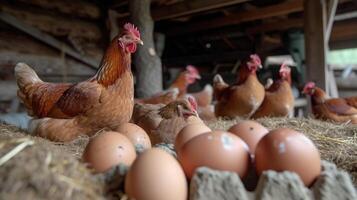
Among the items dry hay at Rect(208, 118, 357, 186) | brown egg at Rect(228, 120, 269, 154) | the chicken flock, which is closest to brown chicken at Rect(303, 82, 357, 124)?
dry hay at Rect(208, 118, 357, 186)

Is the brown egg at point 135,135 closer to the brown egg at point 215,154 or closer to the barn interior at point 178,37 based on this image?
the brown egg at point 215,154

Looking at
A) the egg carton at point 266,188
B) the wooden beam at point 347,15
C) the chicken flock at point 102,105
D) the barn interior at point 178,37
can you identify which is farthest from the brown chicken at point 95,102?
the wooden beam at point 347,15

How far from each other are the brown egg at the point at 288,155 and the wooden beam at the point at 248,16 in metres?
4.33

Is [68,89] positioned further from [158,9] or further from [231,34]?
[231,34]

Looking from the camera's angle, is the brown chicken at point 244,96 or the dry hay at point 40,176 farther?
the brown chicken at point 244,96

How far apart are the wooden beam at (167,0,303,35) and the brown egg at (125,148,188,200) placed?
15.1 feet

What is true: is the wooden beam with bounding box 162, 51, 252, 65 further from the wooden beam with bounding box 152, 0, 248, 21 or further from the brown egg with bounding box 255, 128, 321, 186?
the brown egg with bounding box 255, 128, 321, 186

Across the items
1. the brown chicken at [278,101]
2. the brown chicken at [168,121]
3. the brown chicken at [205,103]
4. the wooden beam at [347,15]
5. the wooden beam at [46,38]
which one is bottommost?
the brown chicken at [205,103]

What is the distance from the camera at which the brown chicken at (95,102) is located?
2.72 metres

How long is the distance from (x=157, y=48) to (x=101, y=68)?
4069 mm

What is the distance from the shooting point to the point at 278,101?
4.50 metres

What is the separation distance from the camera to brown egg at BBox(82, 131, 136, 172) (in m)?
1.37

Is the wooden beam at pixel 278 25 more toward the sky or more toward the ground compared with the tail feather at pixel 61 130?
more toward the sky

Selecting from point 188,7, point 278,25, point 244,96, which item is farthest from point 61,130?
point 278,25
